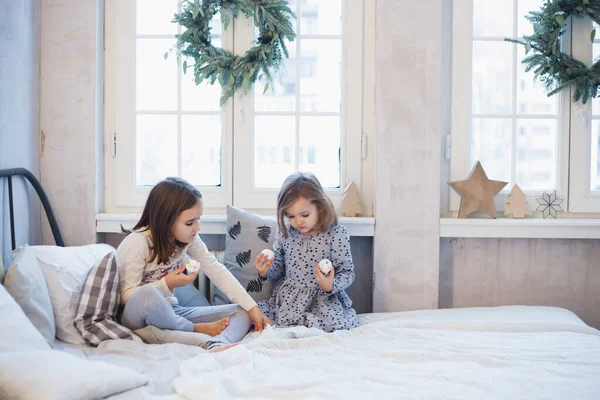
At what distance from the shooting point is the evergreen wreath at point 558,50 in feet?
8.90

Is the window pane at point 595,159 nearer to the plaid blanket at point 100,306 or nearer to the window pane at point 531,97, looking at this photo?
the window pane at point 531,97

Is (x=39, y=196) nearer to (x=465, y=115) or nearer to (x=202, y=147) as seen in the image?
(x=202, y=147)

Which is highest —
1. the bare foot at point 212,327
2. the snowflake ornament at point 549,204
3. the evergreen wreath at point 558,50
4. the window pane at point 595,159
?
the evergreen wreath at point 558,50

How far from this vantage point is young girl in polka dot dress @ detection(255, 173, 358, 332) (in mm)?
2355

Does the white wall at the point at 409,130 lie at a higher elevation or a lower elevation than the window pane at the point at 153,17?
lower

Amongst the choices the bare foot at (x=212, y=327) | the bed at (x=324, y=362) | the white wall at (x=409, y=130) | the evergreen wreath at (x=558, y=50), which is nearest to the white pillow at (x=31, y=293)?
the bed at (x=324, y=362)

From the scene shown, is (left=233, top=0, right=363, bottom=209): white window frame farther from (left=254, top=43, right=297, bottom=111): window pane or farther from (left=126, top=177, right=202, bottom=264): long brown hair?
(left=126, top=177, right=202, bottom=264): long brown hair

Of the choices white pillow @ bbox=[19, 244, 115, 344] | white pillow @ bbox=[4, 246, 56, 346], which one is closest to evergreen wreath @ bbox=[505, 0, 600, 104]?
white pillow @ bbox=[19, 244, 115, 344]

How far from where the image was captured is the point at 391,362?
1.88 metres

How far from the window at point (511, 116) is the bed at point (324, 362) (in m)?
0.77

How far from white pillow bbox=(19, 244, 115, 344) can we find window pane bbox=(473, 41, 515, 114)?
1933 millimetres

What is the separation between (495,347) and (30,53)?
90.3 inches

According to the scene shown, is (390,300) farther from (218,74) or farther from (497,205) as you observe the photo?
(218,74)

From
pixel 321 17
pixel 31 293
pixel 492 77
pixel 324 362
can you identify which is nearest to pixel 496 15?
pixel 492 77
